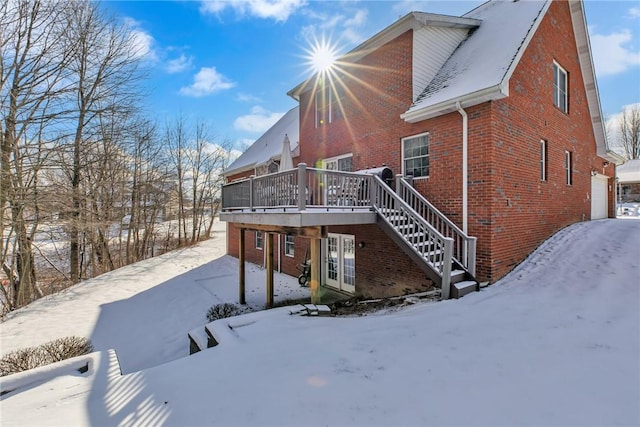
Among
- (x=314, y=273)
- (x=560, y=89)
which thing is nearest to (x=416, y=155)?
(x=314, y=273)

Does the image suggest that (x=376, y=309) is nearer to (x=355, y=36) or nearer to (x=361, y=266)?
(x=361, y=266)

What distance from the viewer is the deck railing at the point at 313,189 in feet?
20.8

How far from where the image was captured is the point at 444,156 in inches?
294

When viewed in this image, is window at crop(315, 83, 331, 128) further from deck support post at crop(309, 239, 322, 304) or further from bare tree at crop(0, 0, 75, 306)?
bare tree at crop(0, 0, 75, 306)

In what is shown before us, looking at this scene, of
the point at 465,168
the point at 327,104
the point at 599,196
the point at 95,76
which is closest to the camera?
the point at 465,168

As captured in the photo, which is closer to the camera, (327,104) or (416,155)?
(416,155)

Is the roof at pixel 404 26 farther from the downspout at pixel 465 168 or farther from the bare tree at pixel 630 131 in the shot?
the bare tree at pixel 630 131

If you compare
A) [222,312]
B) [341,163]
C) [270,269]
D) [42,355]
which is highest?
[341,163]

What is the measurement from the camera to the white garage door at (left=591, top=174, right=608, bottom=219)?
12002 mm

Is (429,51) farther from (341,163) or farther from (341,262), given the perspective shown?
(341,262)

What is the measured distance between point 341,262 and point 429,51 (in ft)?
24.1

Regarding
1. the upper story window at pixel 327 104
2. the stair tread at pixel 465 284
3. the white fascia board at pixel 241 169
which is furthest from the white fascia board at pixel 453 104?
the white fascia board at pixel 241 169

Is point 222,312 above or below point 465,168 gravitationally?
below

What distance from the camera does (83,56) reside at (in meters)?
13.4
